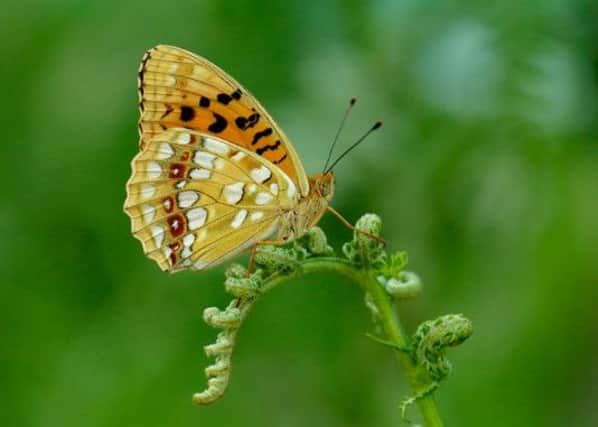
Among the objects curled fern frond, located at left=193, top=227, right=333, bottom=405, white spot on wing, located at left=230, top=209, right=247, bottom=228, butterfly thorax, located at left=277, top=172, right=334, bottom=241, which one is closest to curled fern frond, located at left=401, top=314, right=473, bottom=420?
curled fern frond, located at left=193, top=227, right=333, bottom=405

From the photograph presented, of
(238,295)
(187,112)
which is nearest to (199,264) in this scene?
(187,112)

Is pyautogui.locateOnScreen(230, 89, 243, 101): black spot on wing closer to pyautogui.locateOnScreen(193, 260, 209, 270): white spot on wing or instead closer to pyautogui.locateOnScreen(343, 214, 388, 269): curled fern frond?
pyautogui.locateOnScreen(193, 260, 209, 270): white spot on wing

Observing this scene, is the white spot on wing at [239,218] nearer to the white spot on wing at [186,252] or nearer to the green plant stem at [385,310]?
the white spot on wing at [186,252]

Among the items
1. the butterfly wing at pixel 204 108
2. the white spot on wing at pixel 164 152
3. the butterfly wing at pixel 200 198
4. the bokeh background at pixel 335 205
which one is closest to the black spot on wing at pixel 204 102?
the butterfly wing at pixel 204 108

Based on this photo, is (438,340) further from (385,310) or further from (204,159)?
(204,159)

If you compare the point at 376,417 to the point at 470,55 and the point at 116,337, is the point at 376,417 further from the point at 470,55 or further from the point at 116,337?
the point at 470,55

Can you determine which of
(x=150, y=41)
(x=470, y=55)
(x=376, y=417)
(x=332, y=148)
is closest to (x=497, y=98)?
(x=470, y=55)

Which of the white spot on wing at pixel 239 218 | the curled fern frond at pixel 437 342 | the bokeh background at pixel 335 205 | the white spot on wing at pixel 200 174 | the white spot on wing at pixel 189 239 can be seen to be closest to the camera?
the curled fern frond at pixel 437 342
